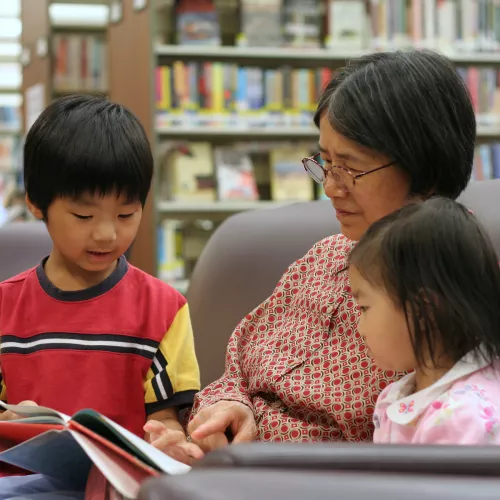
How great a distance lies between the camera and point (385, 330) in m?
1.08

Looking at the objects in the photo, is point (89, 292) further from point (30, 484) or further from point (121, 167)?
point (30, 484)

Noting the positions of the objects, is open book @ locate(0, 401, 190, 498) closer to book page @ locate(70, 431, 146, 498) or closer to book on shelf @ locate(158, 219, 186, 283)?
book page @ locate(70, 431, 146, 498)

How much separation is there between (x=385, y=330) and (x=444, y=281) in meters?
0.11

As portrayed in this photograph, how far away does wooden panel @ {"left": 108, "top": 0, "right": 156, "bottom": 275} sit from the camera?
165 inches

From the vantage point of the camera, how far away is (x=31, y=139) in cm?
142

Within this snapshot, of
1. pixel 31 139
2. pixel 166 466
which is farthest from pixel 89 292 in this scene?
pixel 166 466

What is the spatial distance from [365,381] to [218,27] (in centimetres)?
334

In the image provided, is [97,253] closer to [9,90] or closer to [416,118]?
[416,118]

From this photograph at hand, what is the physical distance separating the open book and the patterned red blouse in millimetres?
328

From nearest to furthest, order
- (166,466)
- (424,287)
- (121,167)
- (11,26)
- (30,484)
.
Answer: (166,466), (424,287), (30,484), (121,167), (11,26)

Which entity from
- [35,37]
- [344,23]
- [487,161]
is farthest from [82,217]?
[35,37]

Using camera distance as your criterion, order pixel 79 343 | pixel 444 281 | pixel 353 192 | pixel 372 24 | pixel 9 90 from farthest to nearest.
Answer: pixel 9 90, pixel 372 24, pixel 79 343, pixel 353 192, pixel 444 281

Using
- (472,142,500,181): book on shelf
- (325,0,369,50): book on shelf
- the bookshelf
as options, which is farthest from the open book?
the bookshelf

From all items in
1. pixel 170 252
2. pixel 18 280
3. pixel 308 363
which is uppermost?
pixel 18 280
